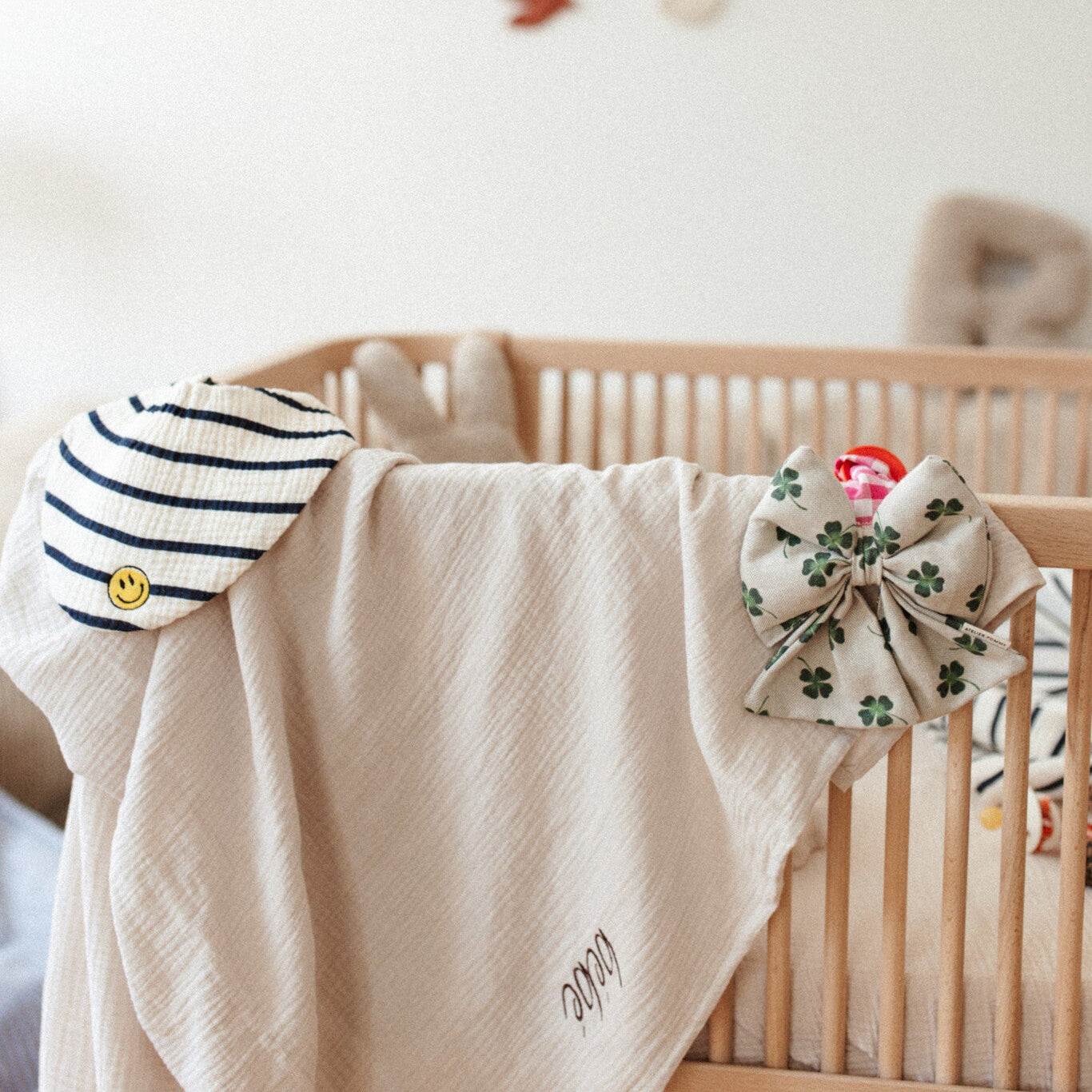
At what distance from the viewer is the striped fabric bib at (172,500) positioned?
74cm

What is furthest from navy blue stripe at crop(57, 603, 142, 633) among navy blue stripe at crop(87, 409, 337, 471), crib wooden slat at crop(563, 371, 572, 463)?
crib wooden slat at crop(563, 371, 572, 463)

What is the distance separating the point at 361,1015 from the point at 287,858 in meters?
0.14

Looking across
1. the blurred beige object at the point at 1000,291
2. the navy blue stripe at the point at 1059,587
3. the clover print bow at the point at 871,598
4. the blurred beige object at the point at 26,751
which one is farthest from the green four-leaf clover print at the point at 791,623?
the blurred beige object at the point at 1000,291

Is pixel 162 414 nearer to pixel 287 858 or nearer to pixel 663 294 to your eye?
pixel 287 858

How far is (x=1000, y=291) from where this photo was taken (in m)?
1.69

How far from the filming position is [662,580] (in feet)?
2.40

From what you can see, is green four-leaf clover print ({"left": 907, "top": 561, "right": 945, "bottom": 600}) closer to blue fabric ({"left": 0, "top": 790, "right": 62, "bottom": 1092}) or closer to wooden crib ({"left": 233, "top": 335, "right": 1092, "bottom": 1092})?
wooden crib ({"left": 233, "top": 335, "right": 1092, "bottom": 1092})

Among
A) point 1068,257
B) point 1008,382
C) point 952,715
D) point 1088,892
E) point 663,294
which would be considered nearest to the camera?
point 952,715

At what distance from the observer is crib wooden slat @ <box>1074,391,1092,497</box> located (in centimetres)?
136

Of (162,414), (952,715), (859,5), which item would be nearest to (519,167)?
(859,5)

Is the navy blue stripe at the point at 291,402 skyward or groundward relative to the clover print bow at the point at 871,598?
skyward

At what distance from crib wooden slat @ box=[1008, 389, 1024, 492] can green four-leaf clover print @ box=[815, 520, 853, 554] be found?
0.75m

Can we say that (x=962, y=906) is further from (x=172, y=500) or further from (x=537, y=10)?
(x=537, y=10)

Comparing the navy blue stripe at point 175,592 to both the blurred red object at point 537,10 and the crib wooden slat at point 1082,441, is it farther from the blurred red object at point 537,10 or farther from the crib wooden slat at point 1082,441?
the blurred red object at point 537,10
